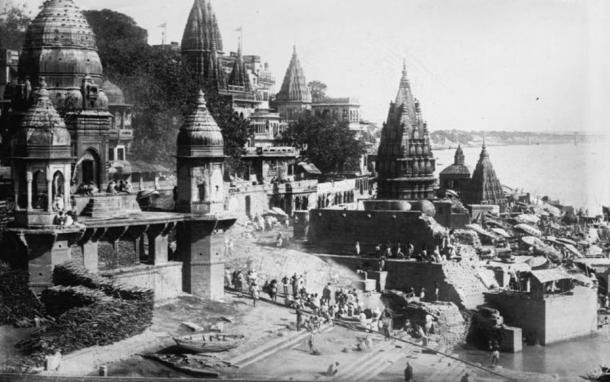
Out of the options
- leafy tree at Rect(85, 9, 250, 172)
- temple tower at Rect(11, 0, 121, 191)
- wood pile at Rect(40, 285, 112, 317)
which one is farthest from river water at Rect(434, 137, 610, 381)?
leafy tree at Rect(85, 9, 250, 172)

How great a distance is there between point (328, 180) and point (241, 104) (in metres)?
6.93

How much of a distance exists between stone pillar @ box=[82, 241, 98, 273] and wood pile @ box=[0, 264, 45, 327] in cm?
168

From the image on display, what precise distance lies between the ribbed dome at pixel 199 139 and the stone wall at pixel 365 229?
9.92 meters

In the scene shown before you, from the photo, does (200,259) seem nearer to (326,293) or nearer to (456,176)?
(326,293)

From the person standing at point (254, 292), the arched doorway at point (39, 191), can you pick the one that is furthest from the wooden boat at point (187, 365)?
the person standing at point (254, 292)

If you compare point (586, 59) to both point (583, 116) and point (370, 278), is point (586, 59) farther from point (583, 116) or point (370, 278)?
point (370, 278)

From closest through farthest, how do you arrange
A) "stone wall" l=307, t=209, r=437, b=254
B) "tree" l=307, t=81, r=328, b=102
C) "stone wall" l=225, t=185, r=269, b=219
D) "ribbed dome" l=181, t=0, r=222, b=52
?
"stone wall" l=307, t=209, r=437, b=254 → "stone wall" l=225, t=185, r=269, b=219 → "ribbed dome" l=181, t=0, r=222, b=52 → "tree" l=307, t=81, r=328, b=102

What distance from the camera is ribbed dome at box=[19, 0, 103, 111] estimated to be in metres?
26.4

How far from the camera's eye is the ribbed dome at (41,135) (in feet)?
63.8

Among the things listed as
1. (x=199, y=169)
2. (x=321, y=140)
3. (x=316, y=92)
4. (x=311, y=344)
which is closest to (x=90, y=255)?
(x=199, y=169)

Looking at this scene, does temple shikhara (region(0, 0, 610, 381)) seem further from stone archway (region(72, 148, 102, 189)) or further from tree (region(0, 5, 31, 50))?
tree (region(0, 5, 31, 50))

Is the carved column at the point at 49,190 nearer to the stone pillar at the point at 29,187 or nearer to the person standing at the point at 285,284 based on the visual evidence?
the stone pillar at the point at 29,187

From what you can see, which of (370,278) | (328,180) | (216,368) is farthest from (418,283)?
(328,180)

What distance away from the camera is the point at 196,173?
22.9 meters
